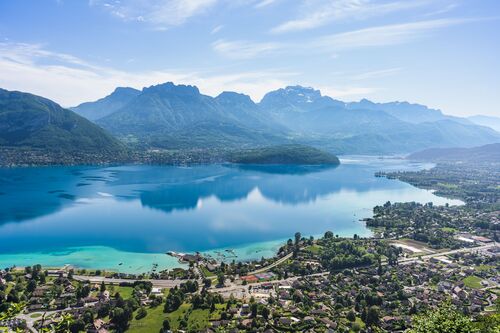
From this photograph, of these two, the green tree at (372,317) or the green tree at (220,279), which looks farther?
the green tree at (220,279)

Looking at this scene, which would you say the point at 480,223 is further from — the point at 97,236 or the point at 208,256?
the point at 97,236

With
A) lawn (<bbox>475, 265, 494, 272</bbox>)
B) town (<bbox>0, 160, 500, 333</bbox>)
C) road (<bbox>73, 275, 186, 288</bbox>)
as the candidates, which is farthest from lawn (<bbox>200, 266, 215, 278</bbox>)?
lawn (<bbox>475, 265, 494, 272</bbox>)

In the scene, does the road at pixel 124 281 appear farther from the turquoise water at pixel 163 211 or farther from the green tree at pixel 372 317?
the green tree at pixel 372 317

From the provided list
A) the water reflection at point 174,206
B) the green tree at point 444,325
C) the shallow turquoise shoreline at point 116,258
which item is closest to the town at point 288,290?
the shallow turquoise shoreline at point 116,258

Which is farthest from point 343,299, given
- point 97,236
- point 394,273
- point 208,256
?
point 97,236

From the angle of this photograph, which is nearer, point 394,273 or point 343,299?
point 343,299

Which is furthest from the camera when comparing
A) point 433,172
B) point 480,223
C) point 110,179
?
point 433,172

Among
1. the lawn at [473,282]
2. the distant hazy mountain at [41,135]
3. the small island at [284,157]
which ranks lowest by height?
the lawn at [473,282]
